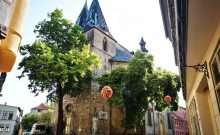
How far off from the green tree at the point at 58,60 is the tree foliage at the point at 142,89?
4.04 metres

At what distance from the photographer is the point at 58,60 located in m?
19.0

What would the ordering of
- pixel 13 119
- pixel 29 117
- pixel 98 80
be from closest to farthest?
1. pixel 98 80
2. pixel 13 119
3. pixel 29 117

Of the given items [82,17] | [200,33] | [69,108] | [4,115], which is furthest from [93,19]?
[200,33]

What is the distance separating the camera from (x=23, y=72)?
20625 mm

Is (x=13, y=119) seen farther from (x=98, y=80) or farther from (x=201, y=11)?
(x=201, y=11)

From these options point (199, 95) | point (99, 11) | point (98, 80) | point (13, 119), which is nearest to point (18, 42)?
point (199, 95)

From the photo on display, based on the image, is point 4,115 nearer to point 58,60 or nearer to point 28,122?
point 28,122

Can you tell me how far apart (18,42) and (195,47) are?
453 centimetres

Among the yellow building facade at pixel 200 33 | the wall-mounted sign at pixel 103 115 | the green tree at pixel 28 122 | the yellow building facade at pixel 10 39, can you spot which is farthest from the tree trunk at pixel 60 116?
the green tree at pixel 28 122

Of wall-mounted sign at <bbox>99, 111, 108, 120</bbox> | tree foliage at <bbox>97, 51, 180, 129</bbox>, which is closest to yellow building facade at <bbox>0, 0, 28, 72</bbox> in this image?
tree foliage at <bbox>97, 51, 180, 129</bbox>

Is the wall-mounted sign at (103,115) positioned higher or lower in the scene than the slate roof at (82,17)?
lower

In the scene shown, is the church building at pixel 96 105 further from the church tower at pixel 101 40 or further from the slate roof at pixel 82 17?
the slate roof at pixel 82 17

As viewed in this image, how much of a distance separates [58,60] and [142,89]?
8.74m

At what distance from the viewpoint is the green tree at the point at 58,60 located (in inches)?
743
